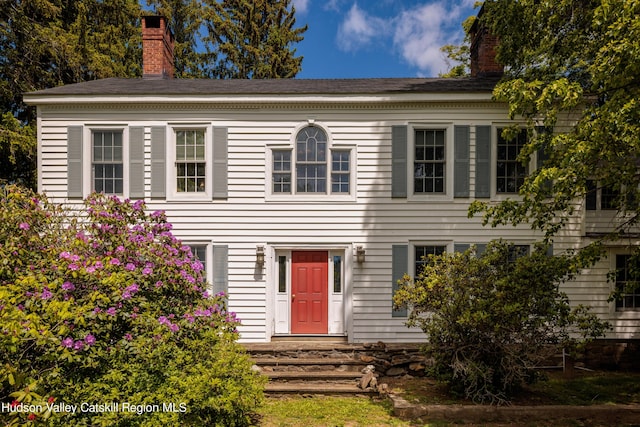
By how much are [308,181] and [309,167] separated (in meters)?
0.36

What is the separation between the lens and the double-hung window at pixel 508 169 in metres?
8.61

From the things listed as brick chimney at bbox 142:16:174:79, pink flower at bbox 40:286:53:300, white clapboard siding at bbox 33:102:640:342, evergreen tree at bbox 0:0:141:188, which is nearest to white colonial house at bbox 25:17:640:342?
white clapboard siding at bbox 33:102:640:342

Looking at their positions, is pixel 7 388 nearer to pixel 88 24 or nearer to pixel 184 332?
pixel 184 332

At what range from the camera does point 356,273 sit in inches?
337

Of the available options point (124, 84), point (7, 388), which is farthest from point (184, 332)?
point (124, 84)

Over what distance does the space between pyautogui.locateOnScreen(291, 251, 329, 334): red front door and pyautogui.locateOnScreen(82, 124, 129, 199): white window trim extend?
4560mm

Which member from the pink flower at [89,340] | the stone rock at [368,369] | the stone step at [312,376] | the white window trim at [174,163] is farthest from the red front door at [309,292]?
the pink flower at [89,340]

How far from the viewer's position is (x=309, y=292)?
28.7 feet

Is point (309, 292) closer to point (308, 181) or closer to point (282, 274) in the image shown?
point (282, 274)

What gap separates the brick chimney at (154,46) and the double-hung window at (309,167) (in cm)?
495

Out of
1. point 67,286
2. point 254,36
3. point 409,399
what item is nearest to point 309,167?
point 409,399

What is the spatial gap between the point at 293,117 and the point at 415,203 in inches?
147

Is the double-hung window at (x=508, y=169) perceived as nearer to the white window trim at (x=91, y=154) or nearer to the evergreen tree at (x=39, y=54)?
the white window trim at (x=91, y=154)

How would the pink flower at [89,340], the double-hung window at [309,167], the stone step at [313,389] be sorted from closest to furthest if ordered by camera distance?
the pink flower at [89,340] < the stone step at [313,389] < the double-hung window at [309,167]
